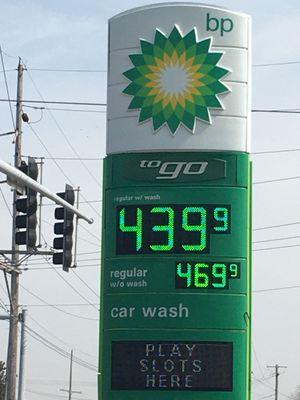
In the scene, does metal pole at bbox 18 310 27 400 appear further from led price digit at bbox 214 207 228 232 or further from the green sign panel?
led price digit at bbox 214 207 228 232

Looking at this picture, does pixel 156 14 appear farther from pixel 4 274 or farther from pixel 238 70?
pixel 4 274

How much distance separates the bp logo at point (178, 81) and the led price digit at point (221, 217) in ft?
7.32

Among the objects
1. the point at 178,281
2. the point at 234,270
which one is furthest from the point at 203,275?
the point at 234,270

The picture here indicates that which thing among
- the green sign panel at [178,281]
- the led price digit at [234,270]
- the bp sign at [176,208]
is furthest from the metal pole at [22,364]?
the led price digit at [234,270]

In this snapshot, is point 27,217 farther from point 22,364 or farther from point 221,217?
point 22,364

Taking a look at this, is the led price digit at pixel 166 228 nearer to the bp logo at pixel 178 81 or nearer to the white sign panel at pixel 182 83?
the white sign panel at pixel 182 83

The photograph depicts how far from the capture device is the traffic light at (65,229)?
28703 mm

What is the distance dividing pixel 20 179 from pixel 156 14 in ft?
30.0

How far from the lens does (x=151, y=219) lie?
95.9 ft

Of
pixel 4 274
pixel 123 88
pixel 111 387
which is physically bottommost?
pixel 111 387

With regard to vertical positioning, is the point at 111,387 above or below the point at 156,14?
below

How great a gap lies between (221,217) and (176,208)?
1.00 meters

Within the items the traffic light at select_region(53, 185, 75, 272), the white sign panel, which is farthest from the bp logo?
→ the traffic light at select_region(53, 185, 75, 272)

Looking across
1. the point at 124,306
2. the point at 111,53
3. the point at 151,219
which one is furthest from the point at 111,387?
the point at 111,53
